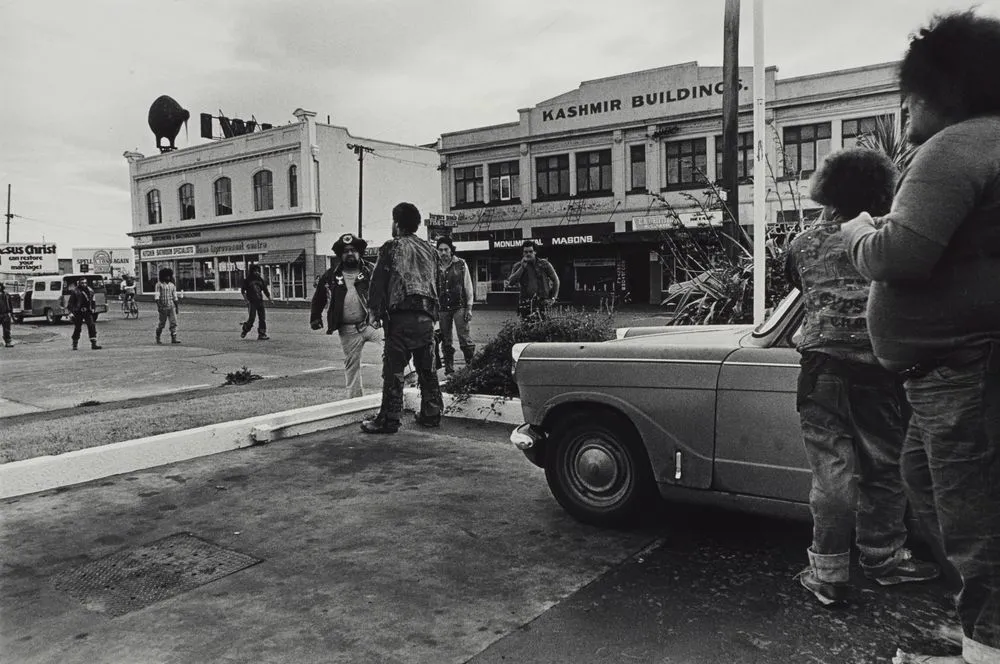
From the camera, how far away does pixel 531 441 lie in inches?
165

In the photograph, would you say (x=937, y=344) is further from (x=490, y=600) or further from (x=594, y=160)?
(x=594, y=160)

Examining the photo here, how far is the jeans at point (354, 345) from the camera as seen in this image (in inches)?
296

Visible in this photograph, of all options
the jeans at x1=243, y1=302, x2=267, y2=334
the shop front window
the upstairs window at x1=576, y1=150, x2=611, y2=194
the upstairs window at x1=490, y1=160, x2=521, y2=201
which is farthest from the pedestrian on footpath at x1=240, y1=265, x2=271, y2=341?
the upstairs window at x1=490, y1=160, x2=521, y2=201

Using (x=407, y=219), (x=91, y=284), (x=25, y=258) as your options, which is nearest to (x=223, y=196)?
(x=25, y=258)

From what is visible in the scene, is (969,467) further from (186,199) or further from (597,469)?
(186,199)

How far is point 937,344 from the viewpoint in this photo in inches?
85.0

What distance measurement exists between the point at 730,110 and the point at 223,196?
43.8 metres

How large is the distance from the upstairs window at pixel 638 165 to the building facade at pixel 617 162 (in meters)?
0.04

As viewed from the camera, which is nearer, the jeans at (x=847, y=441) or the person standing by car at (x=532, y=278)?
the jeans at (x=847, y=441)

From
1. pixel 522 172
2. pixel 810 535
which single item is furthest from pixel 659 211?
pixel 810 535

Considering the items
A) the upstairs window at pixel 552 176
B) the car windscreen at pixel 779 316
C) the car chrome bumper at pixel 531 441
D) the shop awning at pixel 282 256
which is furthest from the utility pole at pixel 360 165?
the car windscreen at pixel 779 316

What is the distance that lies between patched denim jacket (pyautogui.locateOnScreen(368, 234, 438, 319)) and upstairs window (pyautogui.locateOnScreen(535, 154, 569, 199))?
3005 cm

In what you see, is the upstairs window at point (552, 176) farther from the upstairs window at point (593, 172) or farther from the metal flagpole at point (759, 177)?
the metal flagpole at point (759, 177)

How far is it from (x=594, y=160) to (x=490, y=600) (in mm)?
33221
